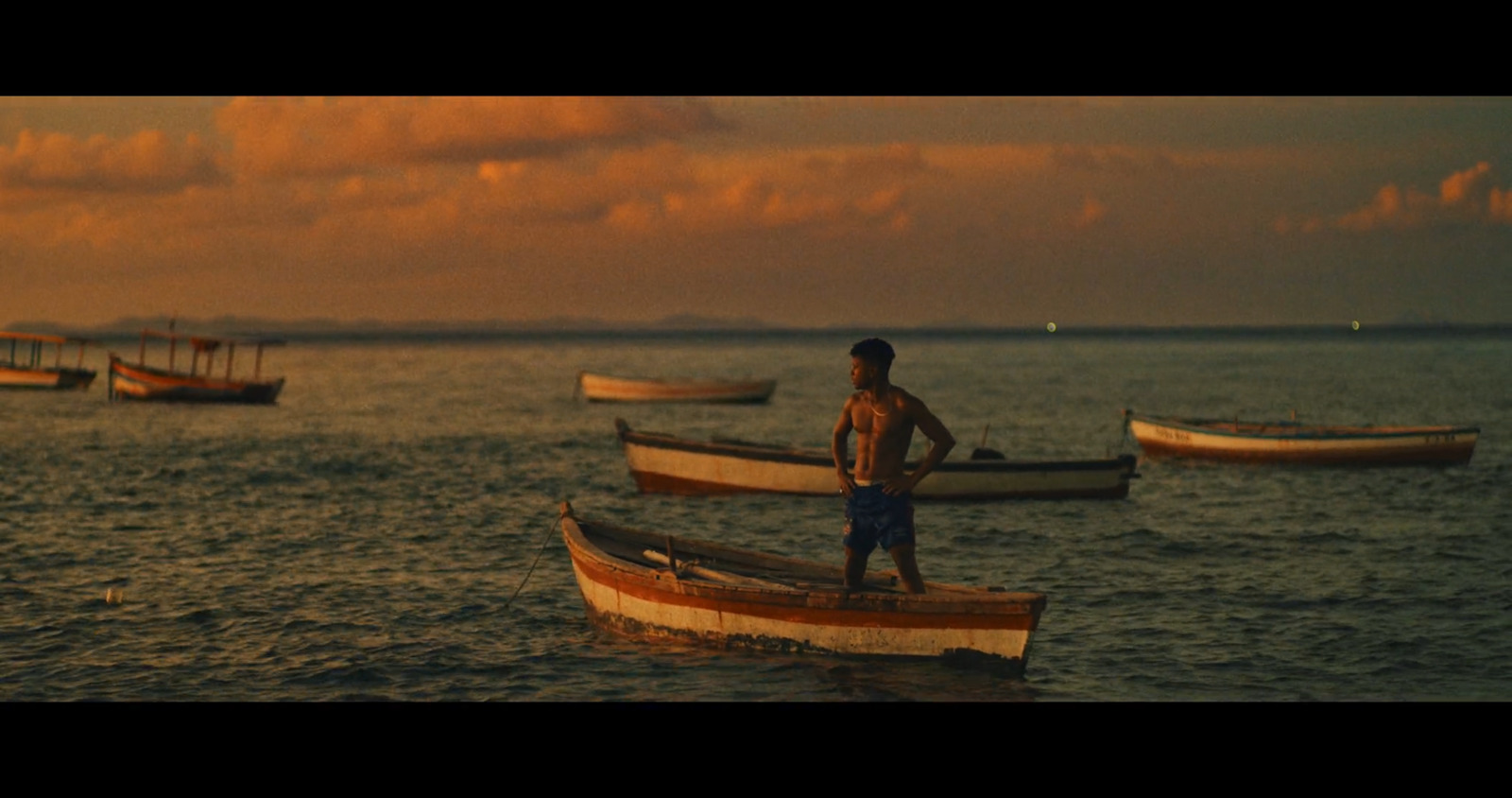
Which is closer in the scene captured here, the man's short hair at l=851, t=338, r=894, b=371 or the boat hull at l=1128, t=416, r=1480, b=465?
the man's short hair at l=851, t=338, r=894, b=371

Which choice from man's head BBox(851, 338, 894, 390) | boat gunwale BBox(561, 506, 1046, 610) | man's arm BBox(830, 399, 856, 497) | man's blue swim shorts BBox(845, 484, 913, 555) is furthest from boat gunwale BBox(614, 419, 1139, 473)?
man's head BBox(851, 338, 894, 390)

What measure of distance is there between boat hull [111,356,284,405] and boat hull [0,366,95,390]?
43.8ft

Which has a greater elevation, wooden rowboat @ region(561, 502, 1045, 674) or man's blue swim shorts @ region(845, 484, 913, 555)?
man's blue swim shorts @ region(845, 484, 913, 555)

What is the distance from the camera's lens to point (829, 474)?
29.1 m

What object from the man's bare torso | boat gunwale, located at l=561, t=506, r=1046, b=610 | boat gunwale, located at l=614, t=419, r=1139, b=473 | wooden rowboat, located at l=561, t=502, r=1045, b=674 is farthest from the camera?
boat gunwale, located at l=614, t=419, r=1139, b=473

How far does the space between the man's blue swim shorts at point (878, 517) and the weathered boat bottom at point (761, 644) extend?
1346 millimetres

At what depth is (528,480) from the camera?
119ft

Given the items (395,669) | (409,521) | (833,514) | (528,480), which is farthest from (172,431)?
(395,669)

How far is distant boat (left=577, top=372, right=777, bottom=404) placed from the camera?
7194cm

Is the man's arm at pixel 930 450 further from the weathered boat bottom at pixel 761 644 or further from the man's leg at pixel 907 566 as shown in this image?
the weathered boat bottom at pixel 761 644

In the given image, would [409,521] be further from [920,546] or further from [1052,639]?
[1052,639]

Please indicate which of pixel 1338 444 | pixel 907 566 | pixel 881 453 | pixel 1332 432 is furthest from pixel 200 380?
pixel 881 453

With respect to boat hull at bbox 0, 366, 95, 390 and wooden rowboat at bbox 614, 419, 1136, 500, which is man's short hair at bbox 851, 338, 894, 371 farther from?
boat hull at bbox 0, 366, 95, 390

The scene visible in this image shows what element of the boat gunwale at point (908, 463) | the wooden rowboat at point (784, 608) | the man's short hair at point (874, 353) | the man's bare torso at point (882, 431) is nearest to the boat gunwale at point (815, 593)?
the wooden rowboat at point (784, 608)
